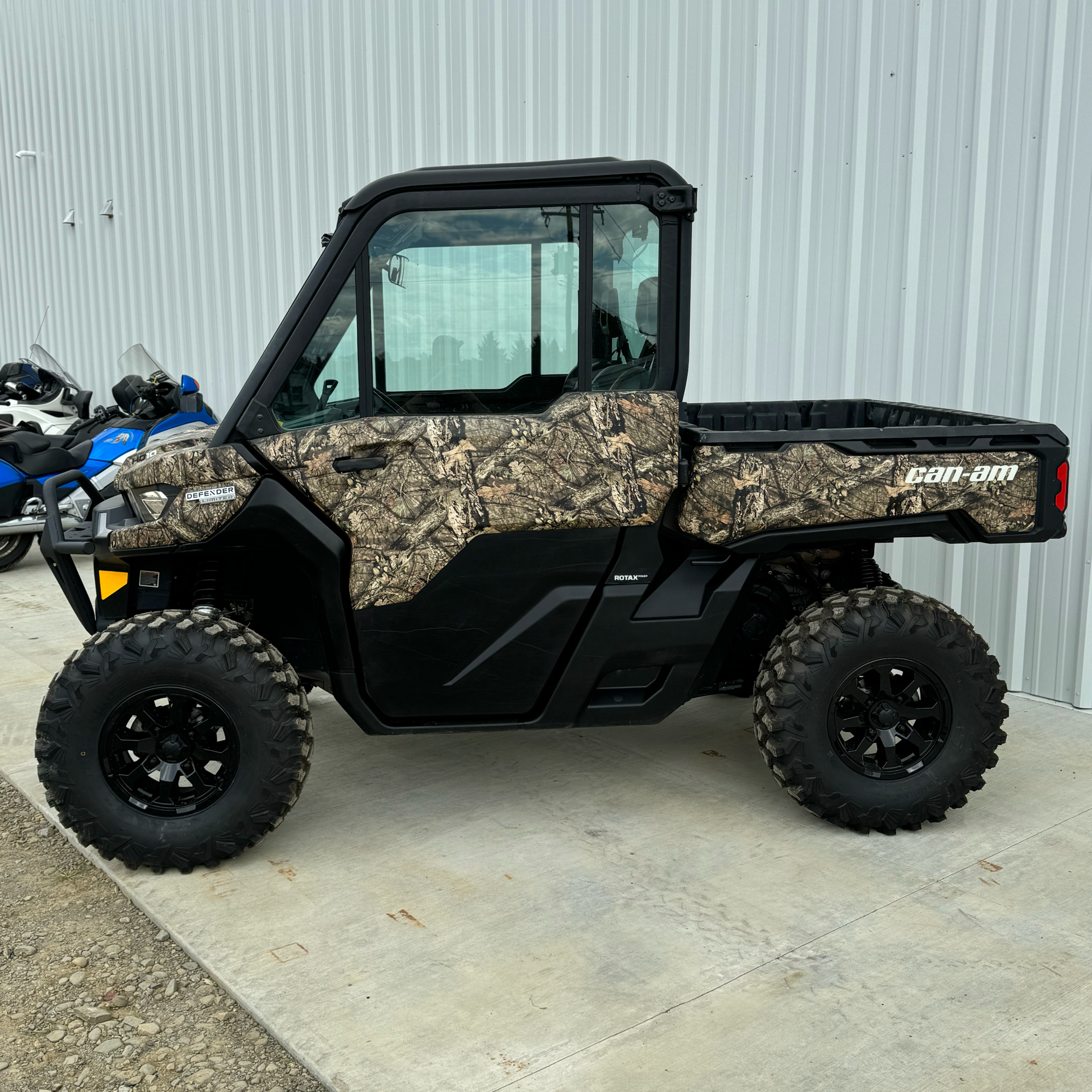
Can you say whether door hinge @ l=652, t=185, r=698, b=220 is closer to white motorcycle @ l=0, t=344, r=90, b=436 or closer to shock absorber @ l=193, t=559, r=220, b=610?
shock absorber @ l=193, t=559, r=220, b=610

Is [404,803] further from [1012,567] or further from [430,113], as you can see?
[430,113]

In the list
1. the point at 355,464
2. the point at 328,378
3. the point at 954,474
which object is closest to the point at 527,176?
the point at 328,378

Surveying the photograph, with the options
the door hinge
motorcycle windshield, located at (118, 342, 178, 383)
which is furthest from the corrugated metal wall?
the door hinge

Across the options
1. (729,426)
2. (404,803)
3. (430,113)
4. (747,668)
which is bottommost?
(404,803)

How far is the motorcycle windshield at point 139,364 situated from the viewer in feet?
28.3

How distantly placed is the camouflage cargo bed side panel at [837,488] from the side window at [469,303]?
1.88 feet

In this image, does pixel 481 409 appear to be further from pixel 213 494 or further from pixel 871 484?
pixel 871 484

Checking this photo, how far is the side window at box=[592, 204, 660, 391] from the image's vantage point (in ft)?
11.3

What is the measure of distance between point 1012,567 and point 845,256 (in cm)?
173

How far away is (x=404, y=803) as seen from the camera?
4.14m

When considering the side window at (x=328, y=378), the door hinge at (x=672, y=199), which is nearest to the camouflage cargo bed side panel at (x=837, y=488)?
the door hinge at (x=672, y=199)

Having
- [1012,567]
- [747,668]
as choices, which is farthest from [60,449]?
[1012,567]

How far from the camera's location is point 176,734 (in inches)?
141

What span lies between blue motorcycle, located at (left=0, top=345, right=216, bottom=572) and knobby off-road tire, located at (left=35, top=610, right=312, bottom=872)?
178 inches
